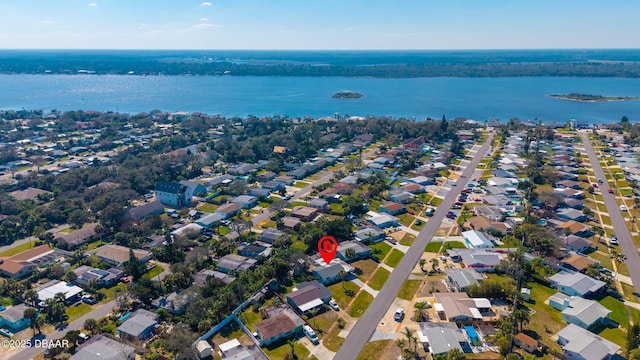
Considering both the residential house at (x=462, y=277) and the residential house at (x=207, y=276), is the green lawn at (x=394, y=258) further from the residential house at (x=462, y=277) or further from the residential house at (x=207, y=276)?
the residential house at (x=207, y=276)

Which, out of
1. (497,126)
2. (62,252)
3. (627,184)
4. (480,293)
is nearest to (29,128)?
(62,252)

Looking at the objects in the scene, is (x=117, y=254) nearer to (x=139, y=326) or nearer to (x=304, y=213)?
(x=139, y=326)

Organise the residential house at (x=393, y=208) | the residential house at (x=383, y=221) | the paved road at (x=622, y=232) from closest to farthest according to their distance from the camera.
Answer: the paved road at (x=622, y=232) < the residential house at (x=383, y=221) < the residential house at (x=393, y=208)

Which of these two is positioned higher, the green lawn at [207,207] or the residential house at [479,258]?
the residential house at [479,258]

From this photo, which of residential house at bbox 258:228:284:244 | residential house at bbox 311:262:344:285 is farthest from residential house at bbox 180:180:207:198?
residential house at bbox 311:262:344:285

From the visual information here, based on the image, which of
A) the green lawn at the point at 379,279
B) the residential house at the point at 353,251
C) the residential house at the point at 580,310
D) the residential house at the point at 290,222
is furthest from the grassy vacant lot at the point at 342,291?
the residential house at the point at 580,310

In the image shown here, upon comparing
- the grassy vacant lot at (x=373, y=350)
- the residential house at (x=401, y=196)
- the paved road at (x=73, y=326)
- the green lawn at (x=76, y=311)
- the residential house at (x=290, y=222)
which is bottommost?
the green lawn at (x=76, y=311)
